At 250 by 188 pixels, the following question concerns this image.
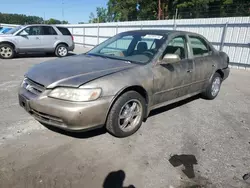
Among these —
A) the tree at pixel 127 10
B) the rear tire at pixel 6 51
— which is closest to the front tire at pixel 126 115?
the rear tire at pixel 6 51

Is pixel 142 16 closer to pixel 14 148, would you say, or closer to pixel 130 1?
pixel 130 1

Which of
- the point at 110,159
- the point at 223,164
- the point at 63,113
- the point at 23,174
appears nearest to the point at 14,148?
the point at 23,174

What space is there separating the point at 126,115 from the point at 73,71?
3.31 ft

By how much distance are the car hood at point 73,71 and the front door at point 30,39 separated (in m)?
8.46

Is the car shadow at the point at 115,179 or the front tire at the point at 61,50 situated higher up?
the front tire at the point at 61,50

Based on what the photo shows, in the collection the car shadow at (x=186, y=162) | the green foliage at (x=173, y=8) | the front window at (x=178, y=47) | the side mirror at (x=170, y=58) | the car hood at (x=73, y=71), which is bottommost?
the car shadow at (x=186, y=162)

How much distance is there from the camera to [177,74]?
12.0 feet

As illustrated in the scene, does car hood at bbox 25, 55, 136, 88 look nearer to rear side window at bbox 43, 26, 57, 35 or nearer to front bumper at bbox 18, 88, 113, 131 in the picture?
front bumper at bbox 18, 88, 113, 131

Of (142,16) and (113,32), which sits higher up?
(142,16)

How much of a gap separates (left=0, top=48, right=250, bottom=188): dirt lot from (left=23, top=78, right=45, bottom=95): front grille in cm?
72

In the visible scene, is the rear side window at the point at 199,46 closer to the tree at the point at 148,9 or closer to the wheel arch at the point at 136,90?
the wheel arch at the point at 136,90

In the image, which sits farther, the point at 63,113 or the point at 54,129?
the point at 54,129

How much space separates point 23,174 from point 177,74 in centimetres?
278

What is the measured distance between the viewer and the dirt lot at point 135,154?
2.29 metres
